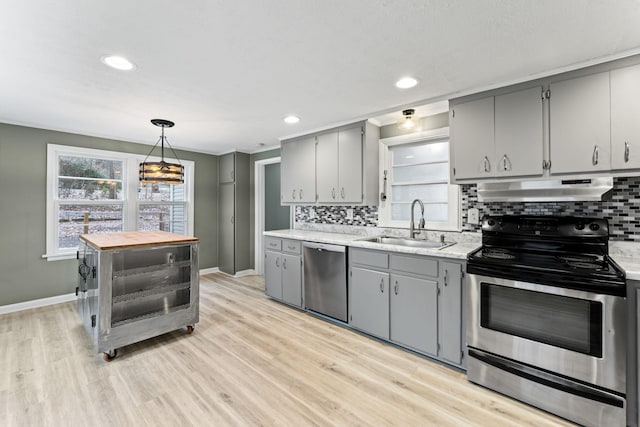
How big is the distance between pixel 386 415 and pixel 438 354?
0.81m

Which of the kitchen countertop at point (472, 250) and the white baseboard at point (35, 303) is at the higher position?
the kitchen countertop at point (472, 250)

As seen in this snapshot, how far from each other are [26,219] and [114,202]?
961 millimetres

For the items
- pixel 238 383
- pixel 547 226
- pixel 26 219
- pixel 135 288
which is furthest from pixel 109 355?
pixel 547 226

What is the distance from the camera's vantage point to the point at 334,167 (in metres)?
3.62

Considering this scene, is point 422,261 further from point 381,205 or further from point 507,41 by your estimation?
point 507,41

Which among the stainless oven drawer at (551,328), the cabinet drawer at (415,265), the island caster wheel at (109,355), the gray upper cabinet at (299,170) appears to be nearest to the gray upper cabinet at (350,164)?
the gray upper cabinet at (299,170)

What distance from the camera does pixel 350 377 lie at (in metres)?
2.23

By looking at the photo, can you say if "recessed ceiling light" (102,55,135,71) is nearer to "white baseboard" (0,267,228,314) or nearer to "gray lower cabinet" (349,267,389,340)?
"gray lower cabinet" (349,267,389,340)

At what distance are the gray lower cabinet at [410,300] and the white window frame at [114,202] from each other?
3.57 metres

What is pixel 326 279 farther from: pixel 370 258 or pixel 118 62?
pixel 118 62

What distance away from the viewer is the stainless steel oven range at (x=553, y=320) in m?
1.69

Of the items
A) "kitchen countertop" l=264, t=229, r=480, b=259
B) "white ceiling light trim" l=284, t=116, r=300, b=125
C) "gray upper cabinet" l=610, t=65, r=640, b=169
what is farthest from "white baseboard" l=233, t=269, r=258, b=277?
"gray upper cabinet" l=610, t=65, r=640, b=169

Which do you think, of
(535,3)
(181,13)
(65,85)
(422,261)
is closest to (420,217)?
(422,261)

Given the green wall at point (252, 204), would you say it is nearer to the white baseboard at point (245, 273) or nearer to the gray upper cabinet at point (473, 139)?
the white baseboard at point (245, 273)
